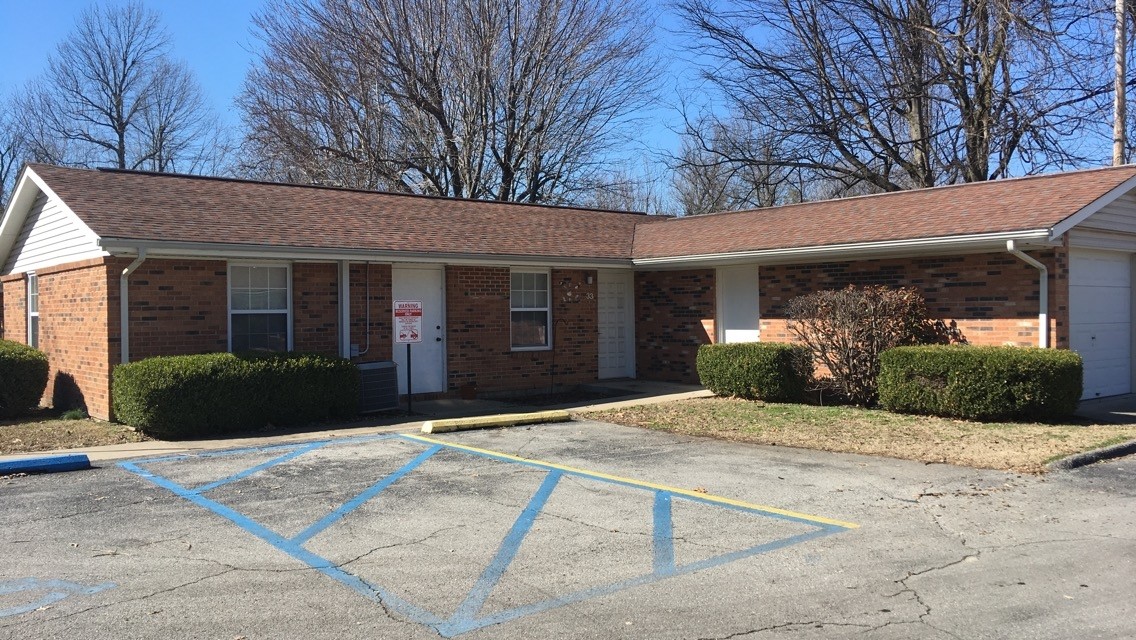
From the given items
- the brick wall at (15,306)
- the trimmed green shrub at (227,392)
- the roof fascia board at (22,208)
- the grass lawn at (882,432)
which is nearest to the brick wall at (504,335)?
the trimmed green shrub at (227,392)

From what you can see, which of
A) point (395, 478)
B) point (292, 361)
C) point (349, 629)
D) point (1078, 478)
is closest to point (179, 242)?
point (292, 361)

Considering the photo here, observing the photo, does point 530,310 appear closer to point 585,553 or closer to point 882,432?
point 882,432

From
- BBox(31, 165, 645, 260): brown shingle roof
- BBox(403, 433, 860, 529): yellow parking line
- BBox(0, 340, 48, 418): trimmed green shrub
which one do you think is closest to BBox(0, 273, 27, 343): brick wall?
BBox(0, 340, 48, 418): trimmed green shrub

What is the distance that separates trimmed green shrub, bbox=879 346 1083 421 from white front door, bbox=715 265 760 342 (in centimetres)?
414

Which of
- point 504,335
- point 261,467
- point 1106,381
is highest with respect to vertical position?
point 504,335

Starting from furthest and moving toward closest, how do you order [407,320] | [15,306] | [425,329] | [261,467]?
1. [15,306]
2. [425,329]
3. [407,320]
4. [261,467]

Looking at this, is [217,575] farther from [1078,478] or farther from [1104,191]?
[1104,191]

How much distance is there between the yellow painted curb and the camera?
11.8 metres

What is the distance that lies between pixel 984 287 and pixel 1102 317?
2463mm

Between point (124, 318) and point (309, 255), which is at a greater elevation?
point (309, 255)

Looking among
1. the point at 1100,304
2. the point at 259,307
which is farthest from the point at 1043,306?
the point at 259,307

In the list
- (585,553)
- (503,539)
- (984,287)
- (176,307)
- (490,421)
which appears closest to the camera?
(585,553)

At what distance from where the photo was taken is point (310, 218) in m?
14.4

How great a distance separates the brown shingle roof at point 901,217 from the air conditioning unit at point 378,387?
6.12m
